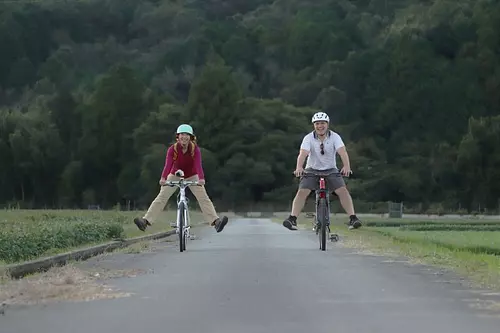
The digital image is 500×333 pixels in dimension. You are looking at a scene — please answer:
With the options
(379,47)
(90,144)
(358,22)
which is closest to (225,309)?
(90,144)

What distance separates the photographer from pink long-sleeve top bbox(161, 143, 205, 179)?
1450 centimetres

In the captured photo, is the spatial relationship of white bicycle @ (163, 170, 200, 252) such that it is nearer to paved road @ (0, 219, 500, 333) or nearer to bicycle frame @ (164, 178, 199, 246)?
bicycle frame @ (164, 178, 199, 246)

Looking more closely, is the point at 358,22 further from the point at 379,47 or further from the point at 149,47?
the point at 149,47

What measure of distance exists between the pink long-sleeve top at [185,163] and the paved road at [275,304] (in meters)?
2.47

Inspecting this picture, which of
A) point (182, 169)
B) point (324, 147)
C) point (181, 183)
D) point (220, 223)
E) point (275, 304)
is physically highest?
point (324, 147)

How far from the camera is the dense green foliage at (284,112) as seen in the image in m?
76.1

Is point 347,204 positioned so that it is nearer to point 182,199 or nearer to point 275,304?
point 182,199

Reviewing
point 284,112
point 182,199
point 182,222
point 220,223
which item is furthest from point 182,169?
point 284,112

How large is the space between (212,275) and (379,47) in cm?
8195

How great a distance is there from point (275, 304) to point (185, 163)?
6687 mm

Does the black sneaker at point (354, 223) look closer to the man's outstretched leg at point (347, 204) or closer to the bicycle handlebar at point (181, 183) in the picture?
the man's outstretched leg at point (347, 204)

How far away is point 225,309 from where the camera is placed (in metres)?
7.91

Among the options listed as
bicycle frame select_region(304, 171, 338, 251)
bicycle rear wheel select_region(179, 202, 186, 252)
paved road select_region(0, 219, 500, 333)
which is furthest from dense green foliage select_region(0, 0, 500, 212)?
paved road select_region(0, 219, 500, 333)

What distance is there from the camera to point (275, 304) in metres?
8.21
